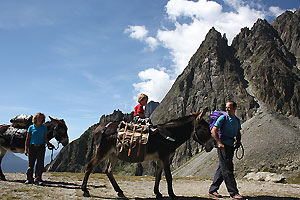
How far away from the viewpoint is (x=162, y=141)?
30.3 ft

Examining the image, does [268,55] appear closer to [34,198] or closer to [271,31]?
[271,31]

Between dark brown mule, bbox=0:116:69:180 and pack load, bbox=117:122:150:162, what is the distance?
595 centimetres

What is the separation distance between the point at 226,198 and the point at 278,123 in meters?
116

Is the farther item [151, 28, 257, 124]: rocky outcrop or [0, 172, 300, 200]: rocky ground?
[151, 28, 257, 124]: rocky outcrop

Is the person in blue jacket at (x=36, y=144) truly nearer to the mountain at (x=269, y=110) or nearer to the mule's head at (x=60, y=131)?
the mule's head at (x=60, y=131)

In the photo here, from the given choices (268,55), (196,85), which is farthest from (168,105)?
(268,55)

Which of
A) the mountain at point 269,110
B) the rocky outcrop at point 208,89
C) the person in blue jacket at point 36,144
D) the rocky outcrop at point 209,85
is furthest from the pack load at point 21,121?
the rocky outcrop at point 209,85

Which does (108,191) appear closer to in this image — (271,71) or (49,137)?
(49,137)

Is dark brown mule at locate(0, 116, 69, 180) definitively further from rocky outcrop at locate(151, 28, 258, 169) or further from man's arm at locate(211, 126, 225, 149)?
rocky outcrop at locate(151, 28, 258, 169)

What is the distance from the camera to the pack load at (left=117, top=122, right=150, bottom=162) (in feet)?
29.6

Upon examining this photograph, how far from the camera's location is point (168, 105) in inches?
7657

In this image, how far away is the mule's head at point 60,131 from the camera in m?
13.7

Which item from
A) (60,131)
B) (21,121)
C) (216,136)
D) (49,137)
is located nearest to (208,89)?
(60,131)

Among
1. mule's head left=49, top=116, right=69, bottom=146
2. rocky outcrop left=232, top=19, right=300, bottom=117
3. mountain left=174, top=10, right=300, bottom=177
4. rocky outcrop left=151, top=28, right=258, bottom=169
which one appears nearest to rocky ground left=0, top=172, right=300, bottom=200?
mule's head left=49, top=116, right=69, bottom=146
